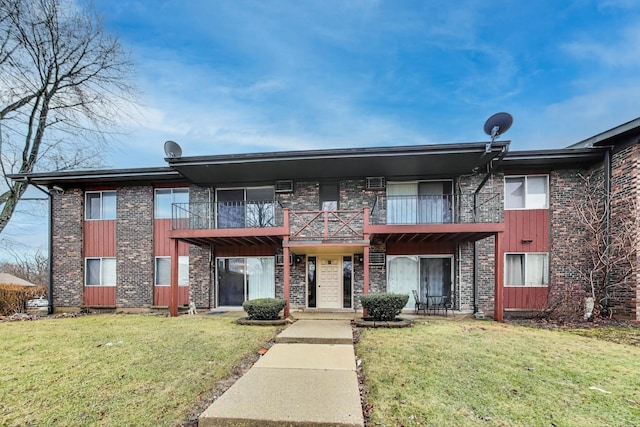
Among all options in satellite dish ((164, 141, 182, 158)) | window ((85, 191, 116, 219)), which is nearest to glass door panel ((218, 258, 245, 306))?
satellite dish ((164, 141, 182, 158))

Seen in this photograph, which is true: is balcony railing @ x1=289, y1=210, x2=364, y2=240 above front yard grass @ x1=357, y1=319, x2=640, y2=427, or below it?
above

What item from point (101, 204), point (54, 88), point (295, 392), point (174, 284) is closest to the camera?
point (295, 392)

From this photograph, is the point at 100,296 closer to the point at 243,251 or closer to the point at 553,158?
the point at 243,251

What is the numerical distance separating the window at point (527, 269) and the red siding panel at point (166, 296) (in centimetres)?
1127

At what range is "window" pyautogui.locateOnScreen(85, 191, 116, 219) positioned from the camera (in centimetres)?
1182

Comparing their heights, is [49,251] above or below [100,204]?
below

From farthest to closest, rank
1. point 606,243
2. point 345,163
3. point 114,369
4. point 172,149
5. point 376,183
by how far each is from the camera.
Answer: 1. point 376,183
2. point 172,149
3. point 345,163
4. point 606,243
5. point 114,369

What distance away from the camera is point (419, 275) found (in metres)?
10.5

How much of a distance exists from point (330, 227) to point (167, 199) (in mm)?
6330

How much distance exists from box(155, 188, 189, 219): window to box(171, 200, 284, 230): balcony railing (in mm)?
403

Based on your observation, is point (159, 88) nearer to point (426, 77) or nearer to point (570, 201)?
point (426, 77)

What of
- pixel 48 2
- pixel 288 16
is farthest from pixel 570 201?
pixel 48 2

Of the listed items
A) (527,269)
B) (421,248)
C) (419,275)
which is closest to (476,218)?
(421,248)

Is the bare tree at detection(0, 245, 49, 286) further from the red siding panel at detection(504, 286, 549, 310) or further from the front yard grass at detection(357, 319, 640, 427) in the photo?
the red siding panel at detection(504, 286, 549, 310)
